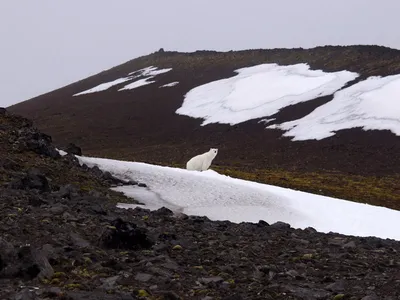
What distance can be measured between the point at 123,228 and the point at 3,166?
24.8 ft

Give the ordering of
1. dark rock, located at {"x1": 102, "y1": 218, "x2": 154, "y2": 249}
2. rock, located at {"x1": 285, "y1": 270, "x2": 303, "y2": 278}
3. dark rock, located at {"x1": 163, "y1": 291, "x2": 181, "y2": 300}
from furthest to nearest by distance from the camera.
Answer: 1. dark rock, located at {"x1": 102, "y1": 218, "x2": 154, "y2": 249}
2. rock, located at {"x1": 285, "y1": 270, "x2": 303, "y2": 278}
3. dark rock, located at {"x1": 163, "y1": 291, "x2": 181, "y2": 300}

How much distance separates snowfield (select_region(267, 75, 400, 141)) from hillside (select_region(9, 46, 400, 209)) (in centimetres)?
65

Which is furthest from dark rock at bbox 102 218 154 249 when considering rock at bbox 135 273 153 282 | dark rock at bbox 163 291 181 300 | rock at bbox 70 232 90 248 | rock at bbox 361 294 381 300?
rock at bbox 361 294 381 300

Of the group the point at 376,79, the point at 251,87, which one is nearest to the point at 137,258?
the point at 376,79

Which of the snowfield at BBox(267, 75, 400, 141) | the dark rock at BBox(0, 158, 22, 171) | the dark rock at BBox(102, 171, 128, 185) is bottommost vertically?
the snowfield at BBox(267, 75, 400, 141)

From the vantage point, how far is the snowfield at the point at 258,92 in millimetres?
67750

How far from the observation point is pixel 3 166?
15570 mm

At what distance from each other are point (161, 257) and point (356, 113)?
2103 inches

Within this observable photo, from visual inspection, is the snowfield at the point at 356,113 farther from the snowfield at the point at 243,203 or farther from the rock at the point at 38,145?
the rock at the point at 38,145

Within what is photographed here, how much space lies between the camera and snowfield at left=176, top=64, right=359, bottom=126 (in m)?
67.8

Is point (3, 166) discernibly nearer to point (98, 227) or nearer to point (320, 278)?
point (98, 227)

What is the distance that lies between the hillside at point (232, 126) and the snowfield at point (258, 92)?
1.55ft

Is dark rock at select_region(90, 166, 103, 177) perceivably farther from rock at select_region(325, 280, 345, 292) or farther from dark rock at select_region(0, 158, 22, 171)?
rock at select_region(325, 280, 345, 292)

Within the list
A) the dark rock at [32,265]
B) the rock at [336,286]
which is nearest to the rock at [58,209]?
the dark rock at [32,265]
